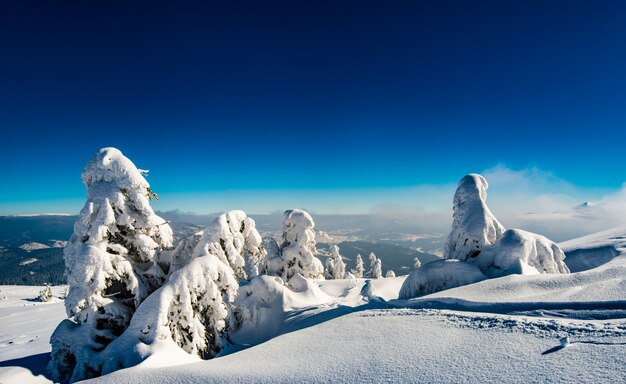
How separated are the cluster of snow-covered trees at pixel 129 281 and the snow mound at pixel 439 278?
28.2 ft

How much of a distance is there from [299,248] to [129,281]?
56.7 feet

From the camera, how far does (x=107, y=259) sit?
9.59 metres

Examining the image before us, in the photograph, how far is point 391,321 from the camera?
7.97 meters

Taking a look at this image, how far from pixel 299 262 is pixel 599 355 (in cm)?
2327

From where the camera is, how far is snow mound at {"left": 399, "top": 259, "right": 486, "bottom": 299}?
14.8m

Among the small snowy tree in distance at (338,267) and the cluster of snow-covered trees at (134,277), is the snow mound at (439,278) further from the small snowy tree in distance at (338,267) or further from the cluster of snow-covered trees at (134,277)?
the small snowy tree in distance at (338,267)

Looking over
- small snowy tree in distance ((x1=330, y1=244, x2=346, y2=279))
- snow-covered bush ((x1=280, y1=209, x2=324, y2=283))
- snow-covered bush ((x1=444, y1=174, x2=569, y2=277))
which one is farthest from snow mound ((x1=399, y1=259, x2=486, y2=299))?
small snowy tree in distance ((x1=330, y1=244, x2=346, y2=279))

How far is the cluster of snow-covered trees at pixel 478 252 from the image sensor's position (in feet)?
49.0

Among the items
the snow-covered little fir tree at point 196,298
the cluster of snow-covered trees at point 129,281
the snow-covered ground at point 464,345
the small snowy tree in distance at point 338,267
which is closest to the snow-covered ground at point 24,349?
the snow-covered ground at point 464,345

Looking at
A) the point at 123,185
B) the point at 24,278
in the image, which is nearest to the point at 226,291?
the point at 123,185

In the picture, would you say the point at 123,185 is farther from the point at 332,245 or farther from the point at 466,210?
the point at 332,245

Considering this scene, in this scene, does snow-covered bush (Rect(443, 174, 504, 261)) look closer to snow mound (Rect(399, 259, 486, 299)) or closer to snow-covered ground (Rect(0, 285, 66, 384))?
snow mound (Rect(399, 259, 486, 299))

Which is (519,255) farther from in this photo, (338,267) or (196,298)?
(338,267)

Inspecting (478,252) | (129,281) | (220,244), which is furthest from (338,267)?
(129,281)
